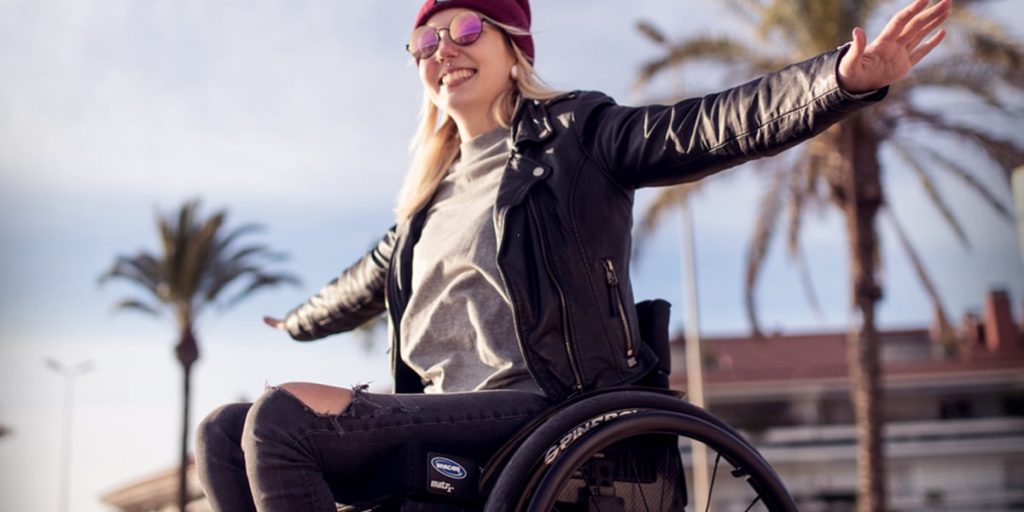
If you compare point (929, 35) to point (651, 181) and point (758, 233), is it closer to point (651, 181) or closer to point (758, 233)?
point (651, 181)

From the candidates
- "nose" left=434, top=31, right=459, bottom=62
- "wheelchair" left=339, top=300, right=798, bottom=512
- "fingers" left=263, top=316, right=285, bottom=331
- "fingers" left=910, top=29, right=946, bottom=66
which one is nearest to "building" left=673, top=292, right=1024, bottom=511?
"fingers" left=263, top=316, right=285, bottom=331

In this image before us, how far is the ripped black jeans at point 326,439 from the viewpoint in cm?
272

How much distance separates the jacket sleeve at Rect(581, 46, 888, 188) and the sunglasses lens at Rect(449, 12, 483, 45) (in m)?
0.48

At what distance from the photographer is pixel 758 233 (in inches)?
750

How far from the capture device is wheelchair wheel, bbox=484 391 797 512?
9.27 ft

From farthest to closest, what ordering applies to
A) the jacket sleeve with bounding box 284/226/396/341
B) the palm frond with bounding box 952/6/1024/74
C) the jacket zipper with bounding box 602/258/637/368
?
the palm frond with bounding box 952/6/1024/74, the jacket sleeve with bounding box 284/226/396/341, the jacket zipper with bounding box 602/258/637/368

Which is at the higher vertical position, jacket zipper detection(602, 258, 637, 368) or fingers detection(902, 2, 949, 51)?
fingers detection(902, 2, 949, 51)

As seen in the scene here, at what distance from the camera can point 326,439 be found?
280 cm

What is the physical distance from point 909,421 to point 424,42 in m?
49.9

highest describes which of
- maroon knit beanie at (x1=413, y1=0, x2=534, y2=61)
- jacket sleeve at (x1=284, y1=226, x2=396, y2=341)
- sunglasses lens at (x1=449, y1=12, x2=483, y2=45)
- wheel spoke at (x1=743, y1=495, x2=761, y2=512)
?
maroon knit beanie at (x1=413, y1=0, x2=534, y2=61)

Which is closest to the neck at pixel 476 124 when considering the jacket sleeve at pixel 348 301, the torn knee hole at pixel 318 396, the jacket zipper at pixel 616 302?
the jacket sleeve at pixel 348 301

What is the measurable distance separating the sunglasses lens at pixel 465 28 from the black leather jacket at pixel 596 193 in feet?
1.15

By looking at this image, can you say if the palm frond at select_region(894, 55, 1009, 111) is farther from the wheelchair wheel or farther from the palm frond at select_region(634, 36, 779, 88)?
the wheelchair wheel

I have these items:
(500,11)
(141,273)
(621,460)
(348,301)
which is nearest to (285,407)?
(621,460)
